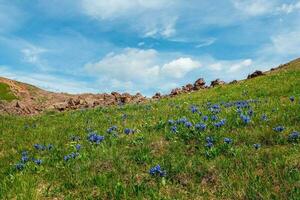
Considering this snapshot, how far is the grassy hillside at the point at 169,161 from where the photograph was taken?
8.88 m

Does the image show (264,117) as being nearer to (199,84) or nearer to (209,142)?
(209,142)

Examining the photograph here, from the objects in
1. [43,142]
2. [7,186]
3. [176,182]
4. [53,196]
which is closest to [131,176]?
[176,182]

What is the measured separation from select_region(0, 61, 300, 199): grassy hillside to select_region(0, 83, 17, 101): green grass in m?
46.9

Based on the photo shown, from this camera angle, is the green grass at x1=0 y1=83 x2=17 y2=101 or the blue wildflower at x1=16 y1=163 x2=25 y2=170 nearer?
the blue wildflower at x1=16 y1=163 x2=25 y2=170

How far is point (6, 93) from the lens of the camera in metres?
62.7

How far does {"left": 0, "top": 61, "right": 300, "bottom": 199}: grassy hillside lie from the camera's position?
8.88 metres

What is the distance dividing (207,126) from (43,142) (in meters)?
5.20

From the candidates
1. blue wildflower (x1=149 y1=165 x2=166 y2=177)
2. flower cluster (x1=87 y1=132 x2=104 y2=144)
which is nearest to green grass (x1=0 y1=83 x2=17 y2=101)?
flower cluster (x1=87 y1=132 x2=104 y2=144)

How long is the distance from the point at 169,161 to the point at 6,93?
183 ft

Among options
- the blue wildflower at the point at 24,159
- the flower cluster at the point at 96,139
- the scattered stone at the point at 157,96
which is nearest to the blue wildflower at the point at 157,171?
the flower cluster at the point at 96,139

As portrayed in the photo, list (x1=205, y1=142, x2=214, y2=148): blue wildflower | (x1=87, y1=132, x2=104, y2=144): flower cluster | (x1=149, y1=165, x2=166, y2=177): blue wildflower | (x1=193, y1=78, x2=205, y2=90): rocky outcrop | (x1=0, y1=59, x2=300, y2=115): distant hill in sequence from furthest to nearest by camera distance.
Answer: (x1=193, y1=78, x2=205, y2=90): rocky outcrop < (x1=0, y1=59, x2=300, y2=115): distant hill < (x1=87, y1=132, x2=104, y2=144): flower cluster < (x1=205, y1=142, x2=214, y2=148): blue wildflower < (x1=149, y1=165, x2=166, y2=177): blue wildflower

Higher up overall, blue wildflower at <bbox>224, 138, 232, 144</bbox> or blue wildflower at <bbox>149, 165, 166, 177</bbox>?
blue wildflower at <bbox>224, 138, 232, 144</bbox>

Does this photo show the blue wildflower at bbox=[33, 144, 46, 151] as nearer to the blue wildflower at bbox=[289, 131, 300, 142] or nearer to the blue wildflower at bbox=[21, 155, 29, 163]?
the blue wildflower at bbox=[21, 155, 29, 163]

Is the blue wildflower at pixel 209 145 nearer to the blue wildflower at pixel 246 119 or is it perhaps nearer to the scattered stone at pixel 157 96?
the blue wildflower at pixel 246 119
